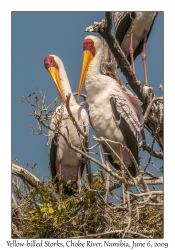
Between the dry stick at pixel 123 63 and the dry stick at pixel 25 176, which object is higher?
the dry stick at pixel 123 63

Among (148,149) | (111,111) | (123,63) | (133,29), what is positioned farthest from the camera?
(133,29)

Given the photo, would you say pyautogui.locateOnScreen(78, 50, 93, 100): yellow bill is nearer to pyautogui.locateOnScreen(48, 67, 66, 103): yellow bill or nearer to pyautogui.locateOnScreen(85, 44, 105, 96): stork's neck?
pyautogui.locateOnScreen(85, 44, 105, 96): stork's neck

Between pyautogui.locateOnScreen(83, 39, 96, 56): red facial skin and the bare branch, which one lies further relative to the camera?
pyautogui.locateOnScreen(83, 39, 96, 56): red facial skin

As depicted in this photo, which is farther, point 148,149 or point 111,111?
point 148,149

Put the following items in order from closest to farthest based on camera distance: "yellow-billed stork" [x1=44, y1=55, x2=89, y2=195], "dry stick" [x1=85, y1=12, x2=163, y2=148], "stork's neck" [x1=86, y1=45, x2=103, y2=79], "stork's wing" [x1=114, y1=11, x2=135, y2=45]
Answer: "dry stick" [x1=85, y1=12, x2=163, y2=148], "stork's neck" [x1=86, y1=45, x2=103, y2=79], "yellow-billed stork" [x1=44, y1=55, x2=89, y2=195], "stork's wing" [x1=114, y1=11, x2=135, y2=45]

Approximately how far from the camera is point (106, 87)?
8352mm

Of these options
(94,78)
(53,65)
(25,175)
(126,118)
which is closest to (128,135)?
(126,118)

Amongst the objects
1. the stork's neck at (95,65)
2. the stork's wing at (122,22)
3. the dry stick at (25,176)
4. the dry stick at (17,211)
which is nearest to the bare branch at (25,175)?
the dry stick at (25,176)

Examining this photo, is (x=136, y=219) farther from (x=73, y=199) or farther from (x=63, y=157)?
(x=63, y=157)

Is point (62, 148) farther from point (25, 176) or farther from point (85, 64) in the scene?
point (85, 64)

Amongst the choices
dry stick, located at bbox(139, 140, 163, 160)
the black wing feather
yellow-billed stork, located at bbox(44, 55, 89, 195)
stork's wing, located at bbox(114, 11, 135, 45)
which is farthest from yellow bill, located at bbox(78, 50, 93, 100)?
stork's wing, located at bbox(114, 11, 135, 45)

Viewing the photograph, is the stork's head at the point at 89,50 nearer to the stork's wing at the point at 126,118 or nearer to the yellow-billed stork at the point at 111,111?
the yellow-billed stork at the point at 111,111

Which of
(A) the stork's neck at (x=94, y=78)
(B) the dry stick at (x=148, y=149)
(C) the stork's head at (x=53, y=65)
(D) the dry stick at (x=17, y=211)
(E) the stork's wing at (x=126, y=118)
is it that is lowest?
(D) the dry stick at (x=17, y=211)

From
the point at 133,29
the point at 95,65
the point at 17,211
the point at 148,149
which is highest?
the point at 133,29
